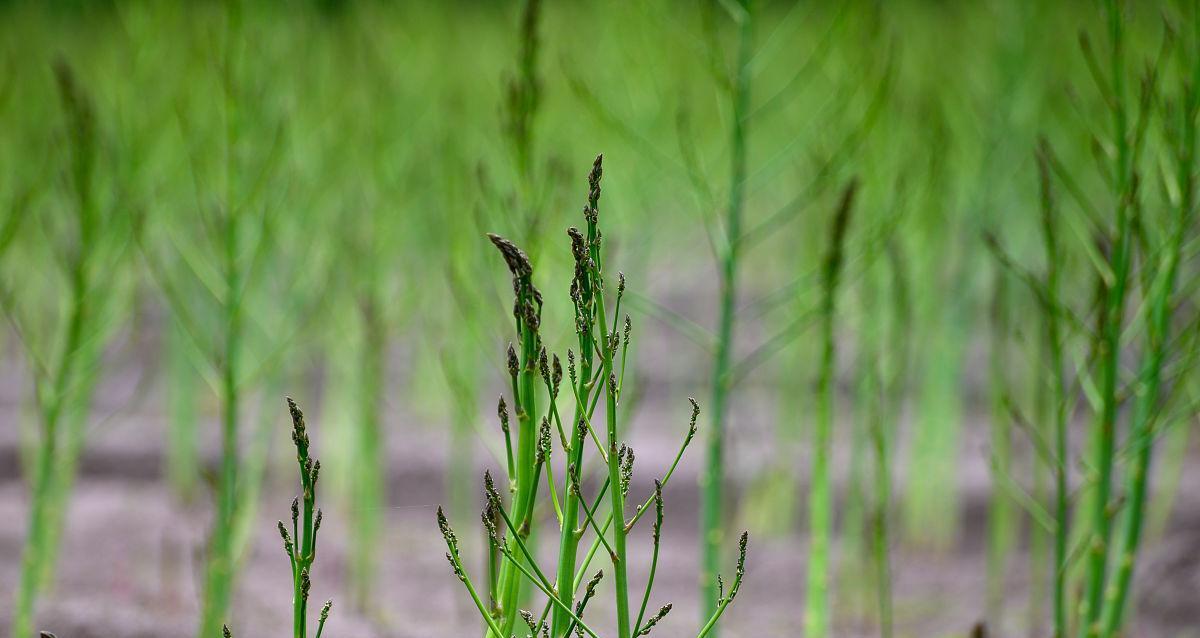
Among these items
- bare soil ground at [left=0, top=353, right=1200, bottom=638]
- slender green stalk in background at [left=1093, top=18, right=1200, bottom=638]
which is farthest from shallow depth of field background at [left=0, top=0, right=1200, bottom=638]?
slender green stalk in background at [left=1093, top=18, right=1200, bottom=638]

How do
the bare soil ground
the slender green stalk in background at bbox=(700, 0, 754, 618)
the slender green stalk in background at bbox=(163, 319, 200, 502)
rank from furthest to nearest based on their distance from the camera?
the slender green stalk in background at bbox=(163, 319, 200, 502) < the bare soil ground < the slender green stalk in background at bbox=(700, 0, 754, 618)

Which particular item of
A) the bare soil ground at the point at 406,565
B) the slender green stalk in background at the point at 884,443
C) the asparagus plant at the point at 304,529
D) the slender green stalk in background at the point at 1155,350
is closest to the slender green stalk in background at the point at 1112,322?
the slender green stalk in background at the point at 1155,350

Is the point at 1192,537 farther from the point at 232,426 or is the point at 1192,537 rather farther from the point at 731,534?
the point at 232,426

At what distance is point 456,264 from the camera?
2.28 meters

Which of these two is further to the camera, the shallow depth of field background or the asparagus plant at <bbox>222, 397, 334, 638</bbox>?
the shallow depth of field background

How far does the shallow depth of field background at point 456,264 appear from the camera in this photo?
2586 mm

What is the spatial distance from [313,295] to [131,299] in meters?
0.74

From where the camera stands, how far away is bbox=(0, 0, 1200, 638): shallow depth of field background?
2.59 m

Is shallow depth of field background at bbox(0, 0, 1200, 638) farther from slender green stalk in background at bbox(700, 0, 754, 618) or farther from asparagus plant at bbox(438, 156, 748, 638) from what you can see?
asparagus plant at bbox(438, 156, 748, 638)

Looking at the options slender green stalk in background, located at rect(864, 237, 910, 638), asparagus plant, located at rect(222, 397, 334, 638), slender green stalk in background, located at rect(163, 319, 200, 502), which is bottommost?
asparagus plant, located at rect(222, 397, 334, 638)

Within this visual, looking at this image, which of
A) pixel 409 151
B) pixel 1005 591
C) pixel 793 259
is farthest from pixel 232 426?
pixel 793 259

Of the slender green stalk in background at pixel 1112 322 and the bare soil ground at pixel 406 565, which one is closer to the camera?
the slender green stalk in background at pixel 1112 322

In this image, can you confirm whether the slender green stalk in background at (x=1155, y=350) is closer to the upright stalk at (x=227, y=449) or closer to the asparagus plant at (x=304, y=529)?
the asparagus plant at (x=304, y=529)

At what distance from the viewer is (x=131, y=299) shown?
306cm
